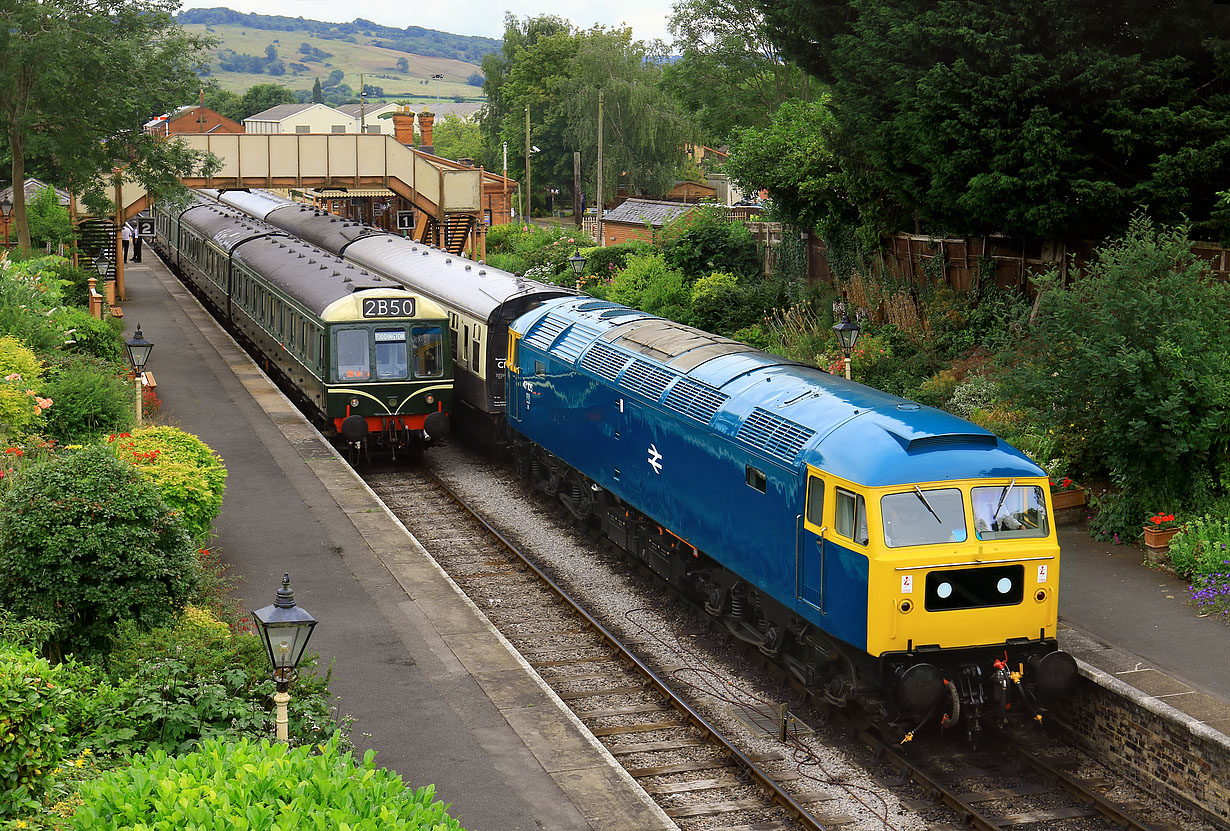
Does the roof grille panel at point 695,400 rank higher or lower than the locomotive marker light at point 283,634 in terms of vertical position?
higher

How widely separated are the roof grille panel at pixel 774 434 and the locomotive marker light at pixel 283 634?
211 inches

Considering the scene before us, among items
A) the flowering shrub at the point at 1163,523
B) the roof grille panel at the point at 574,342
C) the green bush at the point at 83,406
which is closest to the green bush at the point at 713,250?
the roof grille panel at the point at 574,342

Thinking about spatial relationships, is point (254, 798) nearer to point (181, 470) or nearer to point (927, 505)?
point (927, 505)

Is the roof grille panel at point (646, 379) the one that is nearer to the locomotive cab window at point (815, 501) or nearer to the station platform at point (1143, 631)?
the locomotive cab window at point (815, 501)

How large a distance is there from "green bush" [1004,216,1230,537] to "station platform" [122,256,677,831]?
25.3 ft

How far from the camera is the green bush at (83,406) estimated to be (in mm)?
17719

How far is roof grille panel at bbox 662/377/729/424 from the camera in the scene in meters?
13.9

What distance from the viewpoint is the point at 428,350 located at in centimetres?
2161

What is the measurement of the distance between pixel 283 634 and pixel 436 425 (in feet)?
43.2

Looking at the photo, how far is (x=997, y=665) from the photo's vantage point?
Answer: 11141 millimetres

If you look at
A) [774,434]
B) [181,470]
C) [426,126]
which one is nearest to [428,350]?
[181,470]

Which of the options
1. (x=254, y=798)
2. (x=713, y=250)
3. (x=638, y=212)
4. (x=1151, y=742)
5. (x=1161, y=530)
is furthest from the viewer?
(x=638, y=212)

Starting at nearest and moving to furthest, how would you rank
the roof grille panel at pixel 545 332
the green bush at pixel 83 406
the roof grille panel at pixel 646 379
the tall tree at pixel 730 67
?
the roof grille panel at pixel 646 379
the green bush at pixel 83 406
the roof grille panel at pixel 545 332
the tall tree at pixel 730 67

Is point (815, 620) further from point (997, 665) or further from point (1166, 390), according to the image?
point (1166, 390)
